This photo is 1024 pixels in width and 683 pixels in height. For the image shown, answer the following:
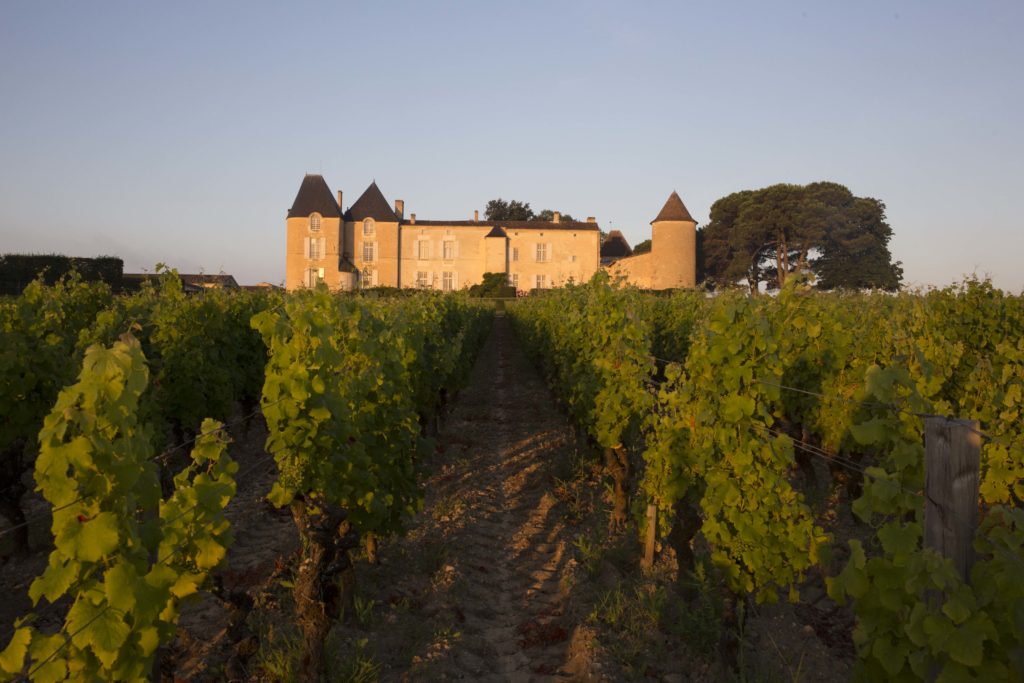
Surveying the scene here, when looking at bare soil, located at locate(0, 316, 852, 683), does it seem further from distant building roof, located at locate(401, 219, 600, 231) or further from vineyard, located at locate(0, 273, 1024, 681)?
distant building roof, located at locate(401, 219, 600, 231)

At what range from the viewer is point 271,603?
423 centimetres

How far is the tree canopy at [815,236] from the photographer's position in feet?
148

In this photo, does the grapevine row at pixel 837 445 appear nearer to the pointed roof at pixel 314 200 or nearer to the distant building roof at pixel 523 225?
the pointed roof at pixel 314 200

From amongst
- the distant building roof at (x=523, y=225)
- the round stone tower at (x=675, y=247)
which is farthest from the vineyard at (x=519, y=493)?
the distant building roof at (x=523, y=225)

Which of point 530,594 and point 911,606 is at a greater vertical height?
point 911,606

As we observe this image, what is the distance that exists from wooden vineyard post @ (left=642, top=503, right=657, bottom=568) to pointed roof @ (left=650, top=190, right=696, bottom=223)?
1884 inches

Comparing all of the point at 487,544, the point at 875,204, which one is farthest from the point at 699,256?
the point at 487,544

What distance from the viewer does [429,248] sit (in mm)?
51531

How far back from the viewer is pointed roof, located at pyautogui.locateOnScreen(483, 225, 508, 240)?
5172 centimetres

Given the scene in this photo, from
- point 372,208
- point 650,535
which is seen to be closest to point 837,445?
point 650,535

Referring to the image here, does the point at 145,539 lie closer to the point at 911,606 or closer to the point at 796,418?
the point at 911,606

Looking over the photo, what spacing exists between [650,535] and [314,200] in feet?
154

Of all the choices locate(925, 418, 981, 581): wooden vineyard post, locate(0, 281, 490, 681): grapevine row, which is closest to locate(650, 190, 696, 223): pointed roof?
locate(0, 281, 490, 681): grapevine row

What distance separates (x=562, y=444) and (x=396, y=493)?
4.28m
